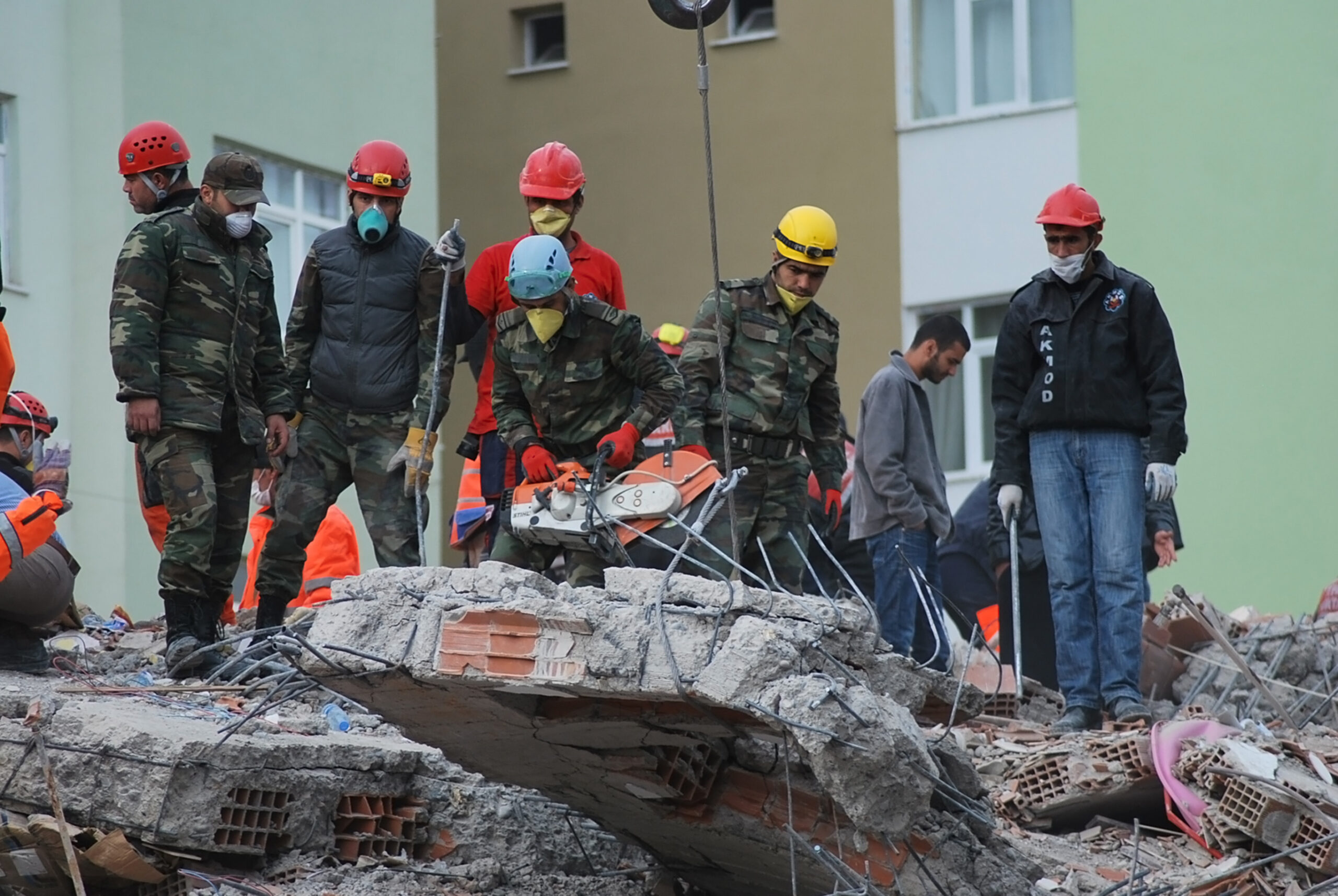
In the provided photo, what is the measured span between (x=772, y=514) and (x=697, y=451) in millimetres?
606

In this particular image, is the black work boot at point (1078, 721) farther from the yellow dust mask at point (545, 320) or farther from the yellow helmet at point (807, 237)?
the yellow dust mask at point (545, 320)

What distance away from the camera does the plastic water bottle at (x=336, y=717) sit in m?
7.06

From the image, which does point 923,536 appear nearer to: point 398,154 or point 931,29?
point 398,154

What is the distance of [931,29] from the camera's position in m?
18.0

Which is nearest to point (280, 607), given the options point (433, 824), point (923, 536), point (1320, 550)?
point (433, 824)

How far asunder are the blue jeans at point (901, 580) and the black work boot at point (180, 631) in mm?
3000

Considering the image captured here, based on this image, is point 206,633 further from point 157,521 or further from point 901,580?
point 901,580

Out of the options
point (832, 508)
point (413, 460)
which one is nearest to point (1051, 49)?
point (832, 508)

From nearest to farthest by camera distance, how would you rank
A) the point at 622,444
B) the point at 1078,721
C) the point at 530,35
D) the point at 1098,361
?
1. the point at 622,444
2. the point at 1078,721
3. the point at 1098,361
4. the point at 530,35

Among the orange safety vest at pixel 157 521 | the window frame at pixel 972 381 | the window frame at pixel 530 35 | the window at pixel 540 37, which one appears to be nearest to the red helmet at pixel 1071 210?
the orange safety vest at pixel 157 521

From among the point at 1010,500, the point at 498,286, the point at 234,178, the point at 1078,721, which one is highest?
the point at 234,178

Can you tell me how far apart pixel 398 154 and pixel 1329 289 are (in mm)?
10104

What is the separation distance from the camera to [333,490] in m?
8.08

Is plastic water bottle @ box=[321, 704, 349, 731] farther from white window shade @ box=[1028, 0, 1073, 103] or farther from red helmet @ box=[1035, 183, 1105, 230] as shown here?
white window shade @ box=[1028, 0, 1073, 103]
